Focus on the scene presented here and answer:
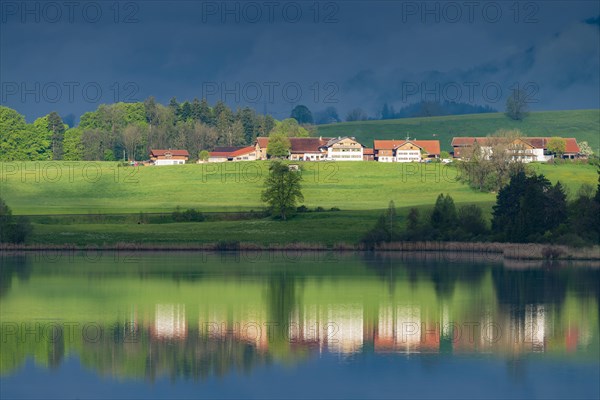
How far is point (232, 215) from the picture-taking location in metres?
109

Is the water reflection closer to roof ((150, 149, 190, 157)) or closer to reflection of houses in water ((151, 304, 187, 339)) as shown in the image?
reflection of houses in water ((151, 304, 187, 339))

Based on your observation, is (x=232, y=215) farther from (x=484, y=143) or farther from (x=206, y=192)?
(x=484, y=143)

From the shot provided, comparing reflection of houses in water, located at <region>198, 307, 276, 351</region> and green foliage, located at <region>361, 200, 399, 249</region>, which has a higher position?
green foliage, located at <region>361, 200, 399, 249</region>

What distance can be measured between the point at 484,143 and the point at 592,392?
11431 centimetres

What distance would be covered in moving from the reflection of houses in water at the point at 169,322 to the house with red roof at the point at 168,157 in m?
141

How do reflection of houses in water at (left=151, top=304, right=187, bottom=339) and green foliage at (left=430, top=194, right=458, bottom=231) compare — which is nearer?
reflection of houses in water at (left=151, top=304, right=187, bottom=339)

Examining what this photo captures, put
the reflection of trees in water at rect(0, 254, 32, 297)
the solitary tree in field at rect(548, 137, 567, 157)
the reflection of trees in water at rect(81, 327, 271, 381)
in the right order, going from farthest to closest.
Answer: the solitary tree in field at rect(548, 137, 567, 157) → the reflection of trees in water at rect(0, 254, 32, 297) → the reflection of trees in water at rect(81, 327, 271, 381)

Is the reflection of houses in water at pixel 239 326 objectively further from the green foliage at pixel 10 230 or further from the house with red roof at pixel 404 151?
the house with red roof at pixel 404 151

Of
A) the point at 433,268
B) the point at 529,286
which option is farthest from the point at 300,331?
the point at 433,268

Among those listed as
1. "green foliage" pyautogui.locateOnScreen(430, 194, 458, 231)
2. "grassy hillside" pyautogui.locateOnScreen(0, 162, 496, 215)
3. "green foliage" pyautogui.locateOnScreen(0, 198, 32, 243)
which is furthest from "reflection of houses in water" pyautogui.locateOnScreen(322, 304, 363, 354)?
"grassy hillside" pyautogui.locateOnScreen(0, 162, 496, 215)

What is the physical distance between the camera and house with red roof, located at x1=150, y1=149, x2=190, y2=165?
192m

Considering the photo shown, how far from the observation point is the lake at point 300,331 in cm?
3419

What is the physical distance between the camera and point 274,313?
5022 centimetres

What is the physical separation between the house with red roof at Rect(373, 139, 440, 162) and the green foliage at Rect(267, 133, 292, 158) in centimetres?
2307
